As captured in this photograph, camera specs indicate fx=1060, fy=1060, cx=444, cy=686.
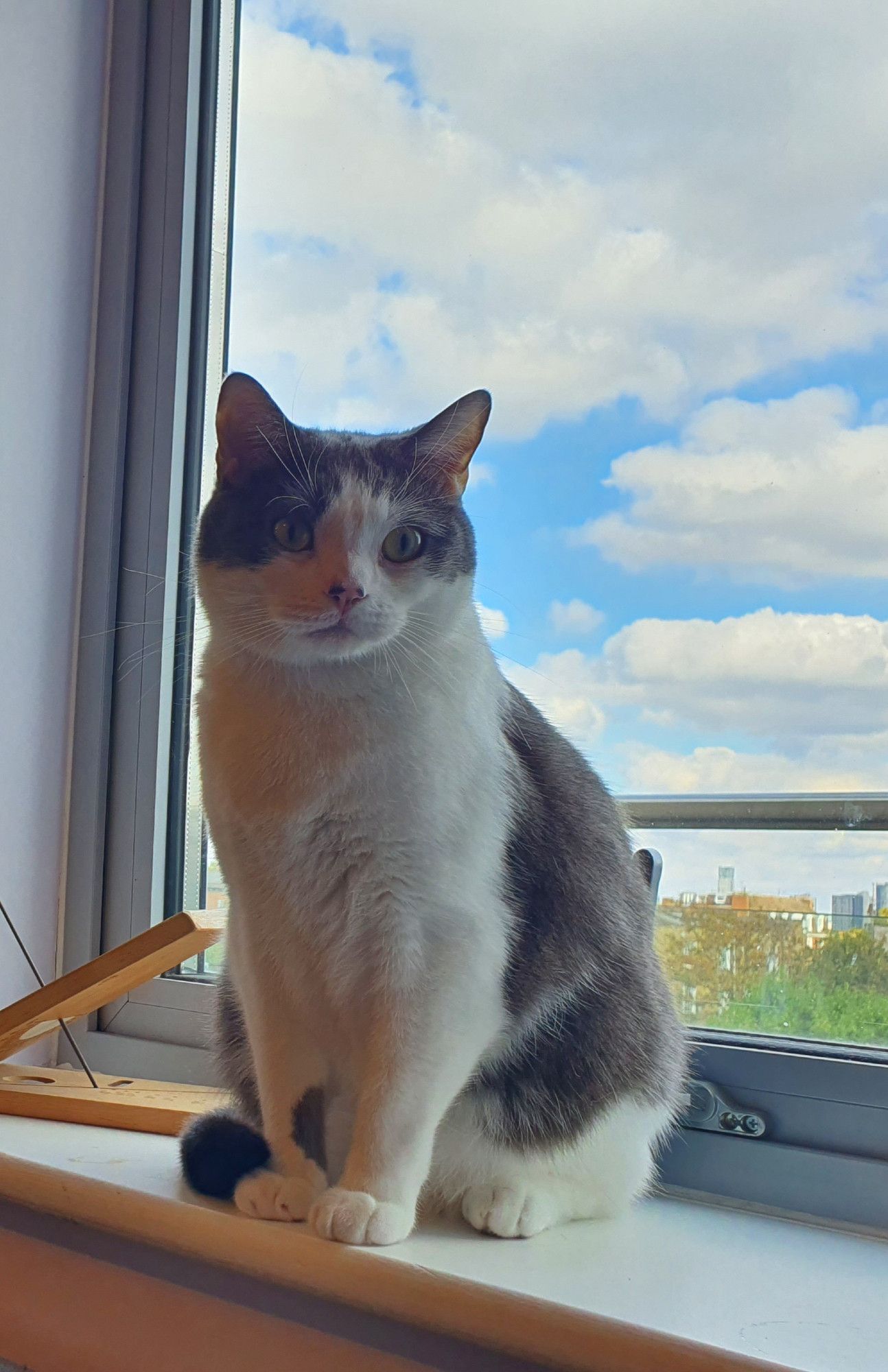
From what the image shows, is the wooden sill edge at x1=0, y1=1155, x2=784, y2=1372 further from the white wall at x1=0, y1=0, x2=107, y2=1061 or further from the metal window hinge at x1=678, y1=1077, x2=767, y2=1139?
the white wall at x1=0, y1=0, x2=107, y2=1061

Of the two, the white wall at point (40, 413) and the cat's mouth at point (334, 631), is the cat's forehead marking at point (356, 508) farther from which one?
the white wall at point (40, 413)

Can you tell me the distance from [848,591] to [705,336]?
1.10 feet

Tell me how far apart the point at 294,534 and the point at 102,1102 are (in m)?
0.67

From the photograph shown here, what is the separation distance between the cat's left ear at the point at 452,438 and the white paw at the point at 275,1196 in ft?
1.98

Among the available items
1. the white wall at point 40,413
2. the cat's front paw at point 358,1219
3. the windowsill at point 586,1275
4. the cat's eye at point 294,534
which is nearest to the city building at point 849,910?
the windowsill at point 586,1275

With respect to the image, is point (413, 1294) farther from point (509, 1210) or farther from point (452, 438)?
point (452, 438)

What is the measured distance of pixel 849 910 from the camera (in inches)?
40.6

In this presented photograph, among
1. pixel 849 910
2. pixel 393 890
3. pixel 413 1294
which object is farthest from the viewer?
pixel 849 910

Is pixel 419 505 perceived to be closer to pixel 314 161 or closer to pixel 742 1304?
pixel 742 1304

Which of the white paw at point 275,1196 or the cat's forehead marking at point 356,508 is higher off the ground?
the cat's forehead marking at point 356,508

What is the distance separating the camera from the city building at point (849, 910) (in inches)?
40.2

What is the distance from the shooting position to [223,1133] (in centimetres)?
90

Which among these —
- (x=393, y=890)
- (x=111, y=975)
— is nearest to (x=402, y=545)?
(x=393, y=890)

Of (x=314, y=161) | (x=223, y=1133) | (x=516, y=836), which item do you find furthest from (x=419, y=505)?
(x=314, y=161)
